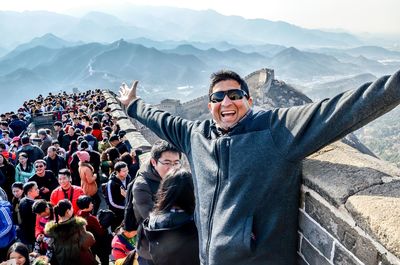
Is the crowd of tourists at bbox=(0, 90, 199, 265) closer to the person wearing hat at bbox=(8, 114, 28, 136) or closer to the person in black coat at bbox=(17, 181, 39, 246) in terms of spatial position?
the person in black coat at bbox=(17, 181, 39, 246)

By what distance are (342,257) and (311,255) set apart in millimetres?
255

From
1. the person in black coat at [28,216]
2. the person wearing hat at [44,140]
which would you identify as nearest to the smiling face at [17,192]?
the person in black coat at [28,216]

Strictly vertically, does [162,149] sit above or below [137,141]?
above

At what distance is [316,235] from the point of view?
1.71 m

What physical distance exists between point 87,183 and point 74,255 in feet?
5.75

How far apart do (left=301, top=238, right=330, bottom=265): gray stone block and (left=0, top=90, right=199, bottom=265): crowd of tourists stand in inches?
26.2

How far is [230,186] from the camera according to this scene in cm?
174

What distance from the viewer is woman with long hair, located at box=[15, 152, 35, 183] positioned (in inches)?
217

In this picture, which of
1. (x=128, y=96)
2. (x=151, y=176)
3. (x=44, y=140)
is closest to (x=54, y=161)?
(x=44, y=140)

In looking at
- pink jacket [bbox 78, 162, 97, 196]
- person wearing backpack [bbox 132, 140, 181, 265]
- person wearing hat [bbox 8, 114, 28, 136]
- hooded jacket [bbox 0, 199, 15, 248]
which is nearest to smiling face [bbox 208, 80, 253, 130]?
person wearing backpack [bbox 132, 140, 181, 265]

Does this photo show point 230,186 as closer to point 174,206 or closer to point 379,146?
point 174,206

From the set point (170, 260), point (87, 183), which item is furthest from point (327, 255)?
point (87, 183)

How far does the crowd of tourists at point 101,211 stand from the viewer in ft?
7.04

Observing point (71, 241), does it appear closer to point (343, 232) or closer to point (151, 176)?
point (151, 176)
